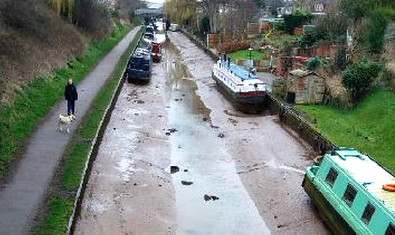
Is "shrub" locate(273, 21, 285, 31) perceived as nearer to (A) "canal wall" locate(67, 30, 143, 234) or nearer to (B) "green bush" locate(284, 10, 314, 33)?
(B) "green bush" locate(284, 10, 314, 33)

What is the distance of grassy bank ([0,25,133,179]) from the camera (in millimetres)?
19281

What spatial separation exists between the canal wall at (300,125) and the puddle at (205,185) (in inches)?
145

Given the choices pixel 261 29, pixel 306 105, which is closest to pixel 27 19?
pixel 306 105

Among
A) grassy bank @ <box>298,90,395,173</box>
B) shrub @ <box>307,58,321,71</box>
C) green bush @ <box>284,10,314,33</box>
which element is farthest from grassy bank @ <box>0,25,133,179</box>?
green bush @ <box>284,10,314,33</box>

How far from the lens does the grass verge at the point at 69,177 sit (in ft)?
47.4

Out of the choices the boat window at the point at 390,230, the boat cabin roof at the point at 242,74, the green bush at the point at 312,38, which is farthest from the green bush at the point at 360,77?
the green bush at the point at 312,38

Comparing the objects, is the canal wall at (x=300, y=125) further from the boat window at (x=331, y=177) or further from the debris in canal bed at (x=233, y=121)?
the boat window at (x=331, y=177)

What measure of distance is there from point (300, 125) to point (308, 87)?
4.70 m

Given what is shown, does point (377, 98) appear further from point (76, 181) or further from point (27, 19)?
point (27, 19)

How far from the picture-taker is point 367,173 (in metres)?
16.2

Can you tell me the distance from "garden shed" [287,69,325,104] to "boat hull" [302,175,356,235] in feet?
41.0

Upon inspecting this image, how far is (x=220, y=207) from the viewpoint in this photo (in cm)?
1847

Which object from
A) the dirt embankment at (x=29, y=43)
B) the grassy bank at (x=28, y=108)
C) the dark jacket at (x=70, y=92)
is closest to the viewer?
the grassy bank at (x=28, y=108)

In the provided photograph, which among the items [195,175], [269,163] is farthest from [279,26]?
[195,175]
